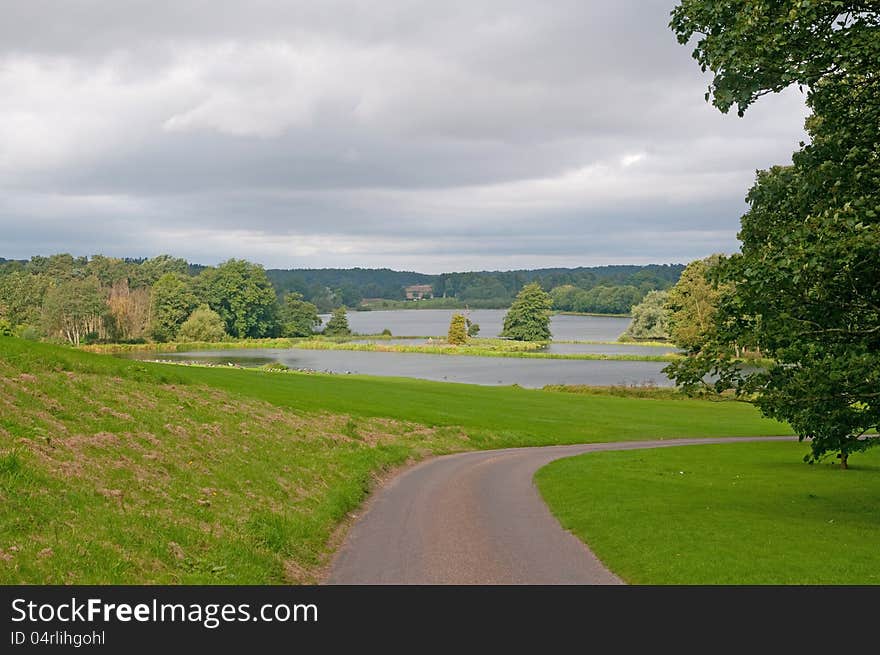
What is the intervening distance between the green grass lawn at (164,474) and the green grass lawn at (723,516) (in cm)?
671

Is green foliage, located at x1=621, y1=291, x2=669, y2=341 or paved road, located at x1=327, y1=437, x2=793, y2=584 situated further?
green foliage, located at x1=621, y1=291, x2=669, y2=341

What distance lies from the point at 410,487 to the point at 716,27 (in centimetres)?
1804

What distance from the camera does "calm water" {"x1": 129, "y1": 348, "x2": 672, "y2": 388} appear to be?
10194 cm

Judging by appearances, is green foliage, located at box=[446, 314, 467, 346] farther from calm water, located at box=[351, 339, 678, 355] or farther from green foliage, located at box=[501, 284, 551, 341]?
green foliage, located at box=[501, 284, 551, 341]

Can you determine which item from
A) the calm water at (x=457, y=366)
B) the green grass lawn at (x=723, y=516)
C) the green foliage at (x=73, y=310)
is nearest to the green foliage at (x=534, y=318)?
the calm water at (x=457, y=366)

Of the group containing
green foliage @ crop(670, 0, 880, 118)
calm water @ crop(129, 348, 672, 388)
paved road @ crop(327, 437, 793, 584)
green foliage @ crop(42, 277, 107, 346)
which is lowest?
calm water @ crop(129, 348, 672, 388)

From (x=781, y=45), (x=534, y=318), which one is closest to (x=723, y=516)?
(x=781, y=45)

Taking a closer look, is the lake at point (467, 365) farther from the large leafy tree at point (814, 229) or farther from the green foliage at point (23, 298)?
the large leafy tree at point (814, 229)

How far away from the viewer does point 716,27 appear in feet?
55.1

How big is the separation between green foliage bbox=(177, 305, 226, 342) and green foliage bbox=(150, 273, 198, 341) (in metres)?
2.45

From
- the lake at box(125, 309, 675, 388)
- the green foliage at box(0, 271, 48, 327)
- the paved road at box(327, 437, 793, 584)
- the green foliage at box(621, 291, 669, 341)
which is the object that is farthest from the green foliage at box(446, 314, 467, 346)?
the paved road at box(327, 437, 793, 584)
